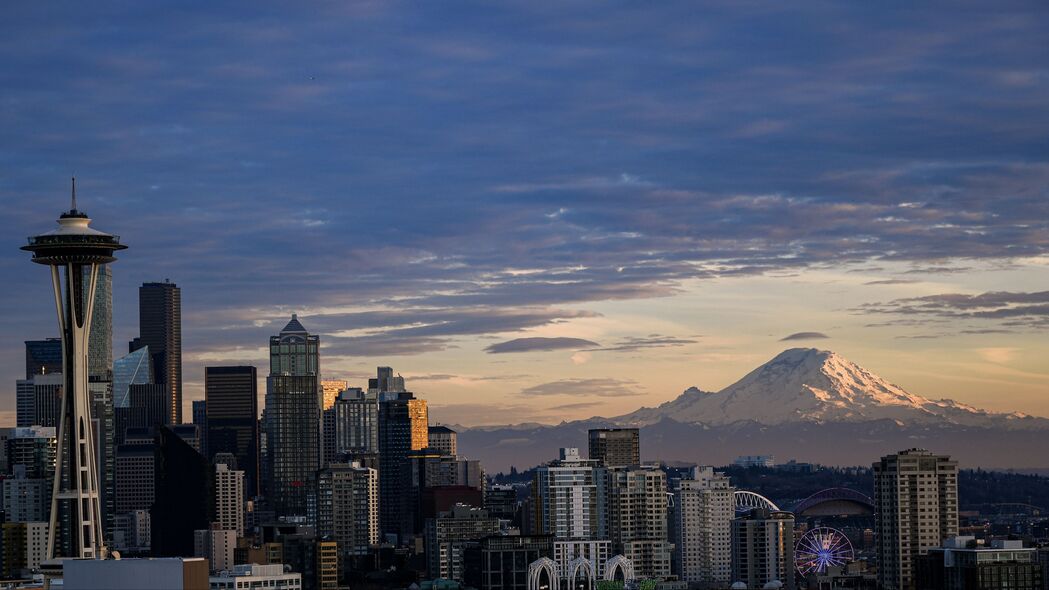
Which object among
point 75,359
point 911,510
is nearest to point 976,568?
point 911,510

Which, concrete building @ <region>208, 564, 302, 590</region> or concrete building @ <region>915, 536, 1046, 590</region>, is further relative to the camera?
concrete building @ <region>915, 536, 1046, 590</region>

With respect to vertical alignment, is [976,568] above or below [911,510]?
below

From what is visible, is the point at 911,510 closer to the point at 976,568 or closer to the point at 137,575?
the point at 976,568

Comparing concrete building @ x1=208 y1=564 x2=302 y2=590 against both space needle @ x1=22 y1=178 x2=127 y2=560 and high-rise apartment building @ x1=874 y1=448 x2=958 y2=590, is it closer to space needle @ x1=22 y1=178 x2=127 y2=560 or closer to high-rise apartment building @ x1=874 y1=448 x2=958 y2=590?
space needle @ x1=22 y1=178 x2=127 y2=560

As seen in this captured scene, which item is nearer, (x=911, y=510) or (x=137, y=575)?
(x=137, y=575)

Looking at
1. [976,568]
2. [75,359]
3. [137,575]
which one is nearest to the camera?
[137,575]

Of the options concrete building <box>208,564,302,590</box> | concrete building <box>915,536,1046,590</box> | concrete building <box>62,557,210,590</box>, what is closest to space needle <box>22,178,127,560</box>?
concrete building <box>208,564,302,590</box>

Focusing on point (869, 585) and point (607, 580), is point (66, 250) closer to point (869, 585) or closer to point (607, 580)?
point (607, 580)
